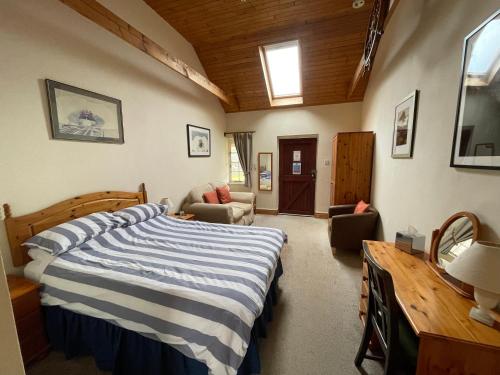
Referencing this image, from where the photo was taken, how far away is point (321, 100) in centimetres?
473

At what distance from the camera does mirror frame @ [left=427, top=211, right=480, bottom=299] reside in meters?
1.12

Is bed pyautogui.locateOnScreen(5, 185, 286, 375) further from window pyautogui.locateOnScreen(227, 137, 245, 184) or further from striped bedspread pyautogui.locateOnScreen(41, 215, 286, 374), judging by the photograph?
window pyautogui.locateOnScreen(227, 137, 245, 184)

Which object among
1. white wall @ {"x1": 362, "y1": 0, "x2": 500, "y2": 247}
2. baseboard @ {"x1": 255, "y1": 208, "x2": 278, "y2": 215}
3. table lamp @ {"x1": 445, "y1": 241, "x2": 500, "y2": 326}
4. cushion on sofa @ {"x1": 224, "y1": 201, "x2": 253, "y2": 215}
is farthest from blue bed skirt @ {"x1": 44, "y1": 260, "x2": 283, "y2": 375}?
baseboard @ {"x1": 255, "y1": 208, "x2": 278, "y2": 215}

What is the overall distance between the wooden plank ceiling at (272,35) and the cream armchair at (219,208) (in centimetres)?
240

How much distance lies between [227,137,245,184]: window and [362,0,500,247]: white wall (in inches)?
140

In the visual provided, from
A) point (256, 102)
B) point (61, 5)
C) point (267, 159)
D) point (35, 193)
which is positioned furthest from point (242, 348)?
point (256, 102)

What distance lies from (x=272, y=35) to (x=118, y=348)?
14.3 ft

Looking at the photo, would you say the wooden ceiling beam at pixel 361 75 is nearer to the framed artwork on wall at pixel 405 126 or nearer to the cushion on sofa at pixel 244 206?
the framed artwork on wall at pixel 405 126

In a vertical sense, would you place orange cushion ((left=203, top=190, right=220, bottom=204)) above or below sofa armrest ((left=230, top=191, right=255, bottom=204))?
above

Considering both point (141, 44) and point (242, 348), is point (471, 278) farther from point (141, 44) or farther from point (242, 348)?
point (141, 44)

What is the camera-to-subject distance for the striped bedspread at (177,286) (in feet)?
3.79

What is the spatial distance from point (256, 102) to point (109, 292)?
15.3ft

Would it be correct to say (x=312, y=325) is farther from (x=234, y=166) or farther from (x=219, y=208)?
(x=234, y=166)

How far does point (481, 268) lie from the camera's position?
0.88m
